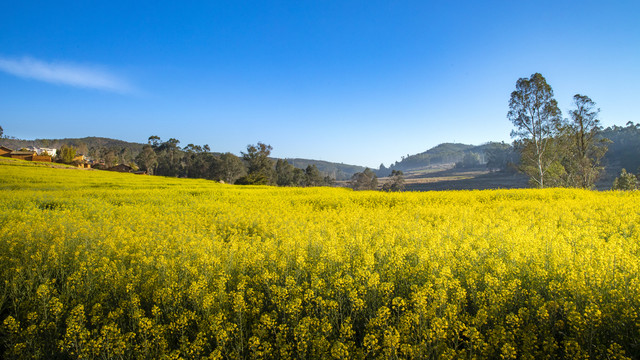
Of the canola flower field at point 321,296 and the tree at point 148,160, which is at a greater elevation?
the tree at point 148,160

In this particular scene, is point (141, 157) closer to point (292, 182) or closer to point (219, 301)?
point (292, 182)

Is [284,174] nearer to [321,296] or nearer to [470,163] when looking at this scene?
[321,296]

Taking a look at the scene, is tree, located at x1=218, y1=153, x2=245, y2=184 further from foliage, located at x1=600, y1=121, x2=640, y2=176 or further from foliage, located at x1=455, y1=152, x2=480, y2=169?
foliage, located at x1=455, y1=152, x2=480, y2=169

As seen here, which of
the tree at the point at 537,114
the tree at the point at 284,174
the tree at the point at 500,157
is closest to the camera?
the tree at the point at 537,114

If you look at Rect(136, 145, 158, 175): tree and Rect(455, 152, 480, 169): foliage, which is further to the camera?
Rect(455, 152, 480, 169): foliage

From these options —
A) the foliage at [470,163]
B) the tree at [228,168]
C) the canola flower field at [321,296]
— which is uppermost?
the foliage at [470,163]

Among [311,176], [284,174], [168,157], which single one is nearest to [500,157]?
[311,176]

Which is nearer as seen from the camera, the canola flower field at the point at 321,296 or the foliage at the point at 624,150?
the canola flower field at the point at 321,296

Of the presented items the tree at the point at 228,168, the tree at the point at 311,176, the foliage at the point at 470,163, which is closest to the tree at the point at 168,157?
the tree at the point at 228,168

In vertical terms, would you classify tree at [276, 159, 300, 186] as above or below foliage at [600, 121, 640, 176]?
below

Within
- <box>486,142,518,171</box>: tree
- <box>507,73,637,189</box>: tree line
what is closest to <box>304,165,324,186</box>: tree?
<box>507,73,637,189</box>: tree line

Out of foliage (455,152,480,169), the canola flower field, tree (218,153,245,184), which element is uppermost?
foliage (455,152,480,169)

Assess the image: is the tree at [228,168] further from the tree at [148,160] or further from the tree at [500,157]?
the tree at [500,157]

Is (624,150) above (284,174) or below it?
above
